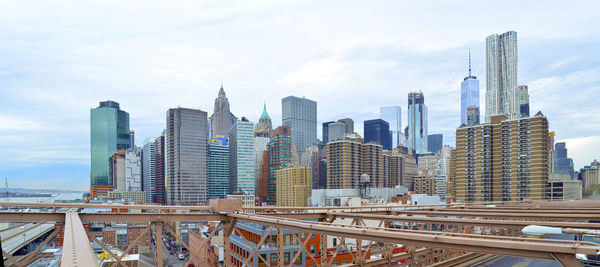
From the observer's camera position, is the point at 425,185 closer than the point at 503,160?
No

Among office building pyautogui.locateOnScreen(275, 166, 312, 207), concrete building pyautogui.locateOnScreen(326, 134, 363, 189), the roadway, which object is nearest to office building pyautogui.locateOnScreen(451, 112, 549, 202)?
concrete building pyautogui.locateOnScreen(326, 134, 363, 189)

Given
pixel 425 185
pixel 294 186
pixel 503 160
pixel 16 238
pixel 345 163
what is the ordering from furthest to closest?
pixel 425 185
pixel 294 186
pixel 345 163
pixel 503 160
pixel 16 238

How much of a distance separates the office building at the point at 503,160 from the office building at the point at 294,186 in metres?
70.3

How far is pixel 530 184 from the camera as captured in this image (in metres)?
93.3

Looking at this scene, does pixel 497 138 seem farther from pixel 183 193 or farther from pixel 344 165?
pixel 183 193

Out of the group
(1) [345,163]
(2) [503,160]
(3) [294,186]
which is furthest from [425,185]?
(2) [503,160]

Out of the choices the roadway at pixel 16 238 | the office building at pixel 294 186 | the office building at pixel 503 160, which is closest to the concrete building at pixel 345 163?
the office building at pixel 294 186

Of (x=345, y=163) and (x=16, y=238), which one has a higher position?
(x=16, y=238)

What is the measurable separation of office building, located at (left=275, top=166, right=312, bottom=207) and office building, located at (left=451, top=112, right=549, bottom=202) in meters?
70.3

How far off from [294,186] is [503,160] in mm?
90564

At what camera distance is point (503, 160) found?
324 ft

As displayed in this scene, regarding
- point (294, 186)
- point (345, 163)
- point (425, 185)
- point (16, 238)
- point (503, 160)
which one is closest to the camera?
point (16, 238)

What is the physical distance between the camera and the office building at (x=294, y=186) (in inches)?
6260

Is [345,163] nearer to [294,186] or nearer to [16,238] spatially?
[294,186]
